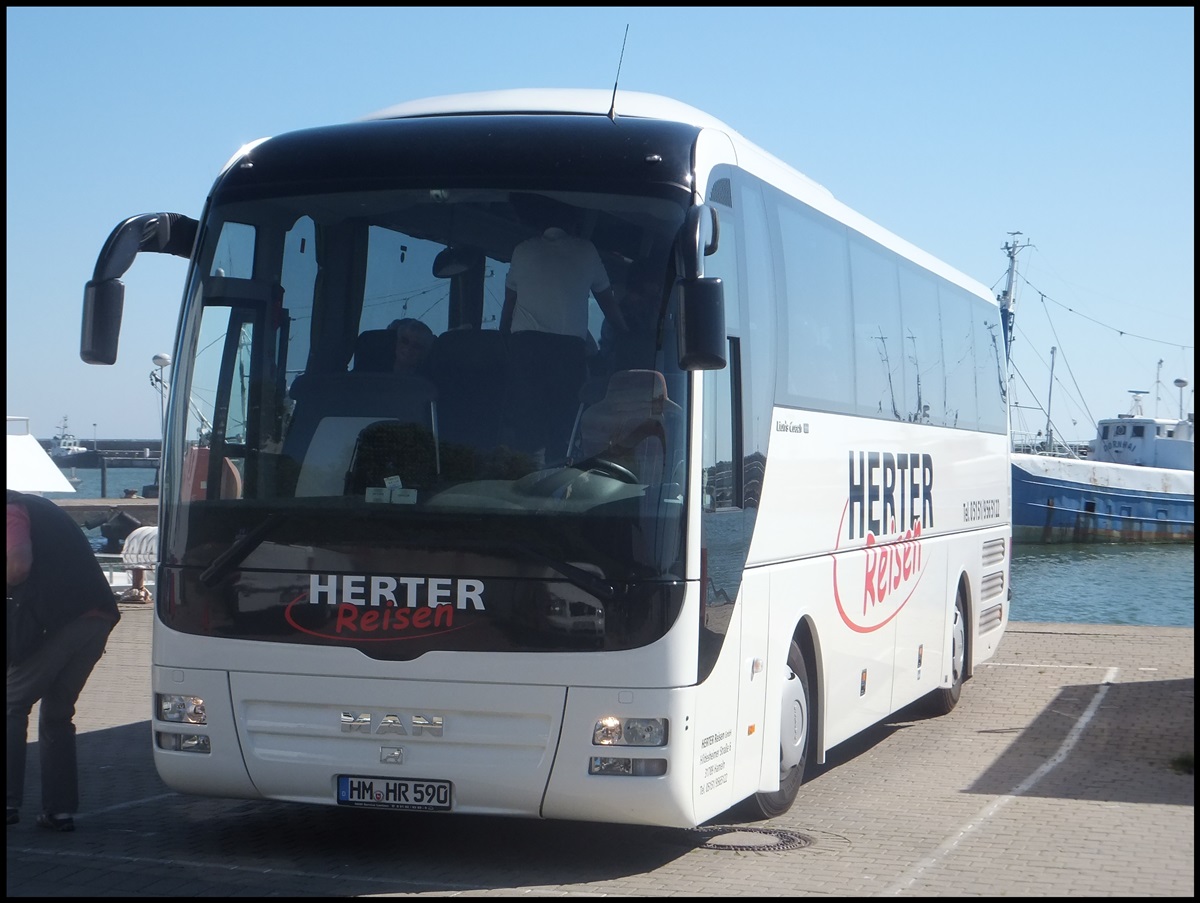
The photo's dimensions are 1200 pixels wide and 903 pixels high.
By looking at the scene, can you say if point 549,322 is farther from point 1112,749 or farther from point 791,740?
point 1112,749

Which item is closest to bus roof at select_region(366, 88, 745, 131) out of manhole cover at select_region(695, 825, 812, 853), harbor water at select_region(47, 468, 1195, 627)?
manhole cover at select_region(695, 825, 812, 853)

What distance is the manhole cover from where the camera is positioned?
7.97 m

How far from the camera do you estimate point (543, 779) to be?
7.02 meters

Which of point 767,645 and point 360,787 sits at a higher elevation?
point 767,645

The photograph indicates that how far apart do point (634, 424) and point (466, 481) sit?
79 cm

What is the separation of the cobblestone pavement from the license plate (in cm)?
35

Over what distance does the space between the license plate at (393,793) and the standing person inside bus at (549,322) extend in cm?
155

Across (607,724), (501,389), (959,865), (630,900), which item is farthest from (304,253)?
(959,865)

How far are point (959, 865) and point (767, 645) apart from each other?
1448mm

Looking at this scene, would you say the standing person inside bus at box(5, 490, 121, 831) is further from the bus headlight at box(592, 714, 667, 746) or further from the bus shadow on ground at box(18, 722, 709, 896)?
the bus headlight at box(592, 714, 667, 746)

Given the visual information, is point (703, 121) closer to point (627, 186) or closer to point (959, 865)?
point (627, 186)

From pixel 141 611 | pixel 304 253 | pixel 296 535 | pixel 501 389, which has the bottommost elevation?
pixel 141 611

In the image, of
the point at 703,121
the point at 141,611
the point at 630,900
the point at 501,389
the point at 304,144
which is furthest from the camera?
the point at 141,611

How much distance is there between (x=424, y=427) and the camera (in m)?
7.21
